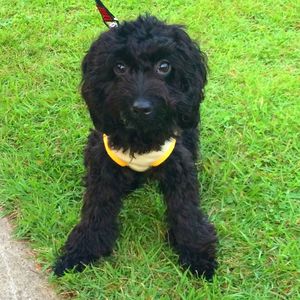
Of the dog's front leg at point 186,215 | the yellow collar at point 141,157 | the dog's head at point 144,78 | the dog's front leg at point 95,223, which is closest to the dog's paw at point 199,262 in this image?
the dog's front leg at point 186,215

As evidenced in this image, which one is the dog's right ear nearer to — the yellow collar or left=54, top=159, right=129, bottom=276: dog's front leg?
the yellow collar

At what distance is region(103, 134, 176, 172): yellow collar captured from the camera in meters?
2.54

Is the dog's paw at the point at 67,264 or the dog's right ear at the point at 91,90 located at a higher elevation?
the dog's right ear at the point at 91,90

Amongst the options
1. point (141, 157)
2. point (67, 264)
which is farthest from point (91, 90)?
point (67, 264)

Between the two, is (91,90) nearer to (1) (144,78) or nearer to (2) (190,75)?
(1) (144,78)

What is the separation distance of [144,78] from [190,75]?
0.23m

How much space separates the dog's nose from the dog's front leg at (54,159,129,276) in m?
0.54

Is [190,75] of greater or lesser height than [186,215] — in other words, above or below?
above

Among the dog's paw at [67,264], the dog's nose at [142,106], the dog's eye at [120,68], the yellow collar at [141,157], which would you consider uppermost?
the dog's eye at [120,68]

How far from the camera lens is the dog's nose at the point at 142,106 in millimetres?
2150

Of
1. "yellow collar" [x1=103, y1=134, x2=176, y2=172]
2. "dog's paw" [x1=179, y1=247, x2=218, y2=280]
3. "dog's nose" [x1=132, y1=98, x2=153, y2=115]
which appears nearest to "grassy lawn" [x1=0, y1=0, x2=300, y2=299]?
"dog's paw" [x1=179, y1=247, x2=218, y2=280]

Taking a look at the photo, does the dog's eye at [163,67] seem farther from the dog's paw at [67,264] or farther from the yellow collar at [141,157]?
the dog's paw at [67,264]

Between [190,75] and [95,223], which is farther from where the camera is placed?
[95,223]

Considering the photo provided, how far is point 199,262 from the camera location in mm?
2662
